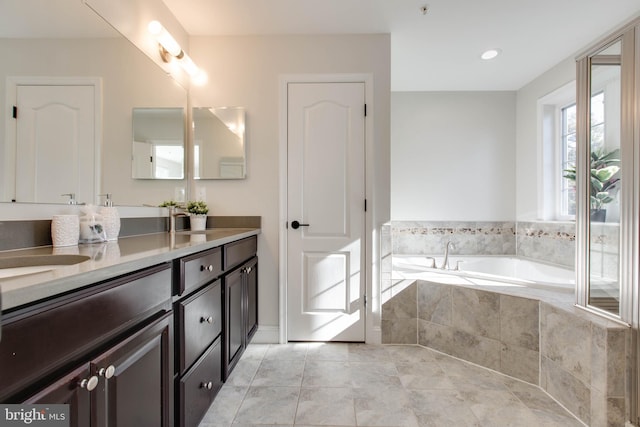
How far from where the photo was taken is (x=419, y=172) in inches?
126

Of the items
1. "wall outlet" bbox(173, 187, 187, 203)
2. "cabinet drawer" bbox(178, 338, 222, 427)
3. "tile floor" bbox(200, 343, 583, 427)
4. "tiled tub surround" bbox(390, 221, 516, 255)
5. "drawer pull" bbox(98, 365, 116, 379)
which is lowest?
"tile floor" bbox(200, 343, 583, 427)

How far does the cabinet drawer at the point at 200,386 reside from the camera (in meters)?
1.08

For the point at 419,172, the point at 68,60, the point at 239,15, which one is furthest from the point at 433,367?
the point at 239,15

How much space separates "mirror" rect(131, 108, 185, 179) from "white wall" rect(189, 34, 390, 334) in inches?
9.8

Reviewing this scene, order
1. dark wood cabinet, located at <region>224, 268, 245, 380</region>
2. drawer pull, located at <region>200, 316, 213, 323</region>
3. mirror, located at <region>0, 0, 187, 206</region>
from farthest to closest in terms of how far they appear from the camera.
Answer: dark wood cabinet, located at <region>224, 268, 245, 380</region>
drawer pull, located at <region>200, 316, 213, 323</region>
mirror, located at <region>0, 0, 187, 206</region>

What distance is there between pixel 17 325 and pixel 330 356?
1828 mm

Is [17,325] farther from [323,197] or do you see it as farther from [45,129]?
[323,197]

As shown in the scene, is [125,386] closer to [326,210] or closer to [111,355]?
[111,355]

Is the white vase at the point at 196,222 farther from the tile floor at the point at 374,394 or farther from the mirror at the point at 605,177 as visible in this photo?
the mirror at the point at 605,177

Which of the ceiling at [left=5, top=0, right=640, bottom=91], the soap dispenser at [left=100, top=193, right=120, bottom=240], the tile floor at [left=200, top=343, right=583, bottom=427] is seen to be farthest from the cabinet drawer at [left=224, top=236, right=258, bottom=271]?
the ceiling at [left=5, top=0, right=640, bottom=91]

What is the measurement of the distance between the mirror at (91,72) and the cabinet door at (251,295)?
0.77m

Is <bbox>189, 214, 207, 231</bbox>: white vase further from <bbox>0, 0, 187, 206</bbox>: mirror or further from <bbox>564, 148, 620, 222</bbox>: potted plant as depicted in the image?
<bbox>564, 148, 620, 222</bbox>: potted plant

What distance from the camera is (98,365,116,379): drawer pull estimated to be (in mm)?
675

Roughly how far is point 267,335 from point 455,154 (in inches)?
107
